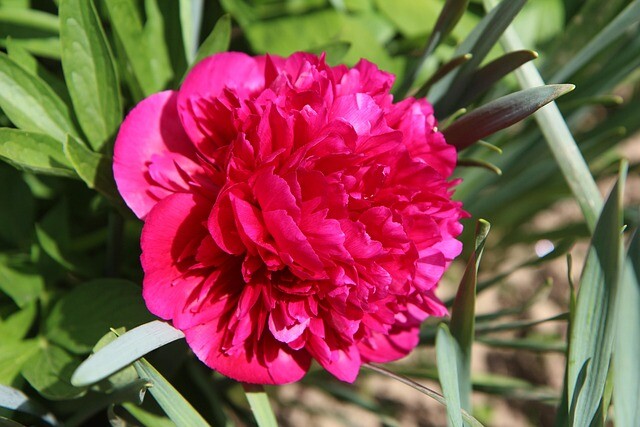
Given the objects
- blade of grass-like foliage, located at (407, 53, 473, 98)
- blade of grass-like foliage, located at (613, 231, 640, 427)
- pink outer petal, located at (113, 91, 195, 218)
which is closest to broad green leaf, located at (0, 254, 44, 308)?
pink outer petal, located at (113, 91, 195, 218)

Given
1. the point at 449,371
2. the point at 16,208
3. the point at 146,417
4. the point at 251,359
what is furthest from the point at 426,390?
the point at 16,208

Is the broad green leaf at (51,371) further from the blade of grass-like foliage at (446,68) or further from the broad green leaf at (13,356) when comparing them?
the blade of grass-like foliage at (446,68)

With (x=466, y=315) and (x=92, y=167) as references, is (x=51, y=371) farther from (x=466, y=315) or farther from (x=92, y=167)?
(x=466, y=315)

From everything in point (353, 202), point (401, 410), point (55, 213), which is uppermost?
point (353, 202)

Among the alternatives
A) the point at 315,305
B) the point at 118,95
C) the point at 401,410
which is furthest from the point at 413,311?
the point at 401,410

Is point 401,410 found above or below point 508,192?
below

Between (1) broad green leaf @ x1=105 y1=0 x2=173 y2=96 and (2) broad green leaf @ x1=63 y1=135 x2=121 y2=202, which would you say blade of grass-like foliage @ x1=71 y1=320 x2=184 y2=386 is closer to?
(2) broad green leaf @ x1=63 y1=135 x2=121 y2=202

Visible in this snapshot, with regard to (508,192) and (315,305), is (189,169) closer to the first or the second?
(315,305)

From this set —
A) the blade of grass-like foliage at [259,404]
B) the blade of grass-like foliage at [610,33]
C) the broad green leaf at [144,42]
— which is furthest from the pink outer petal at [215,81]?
the blade of grass-like foliage at [610,33]
